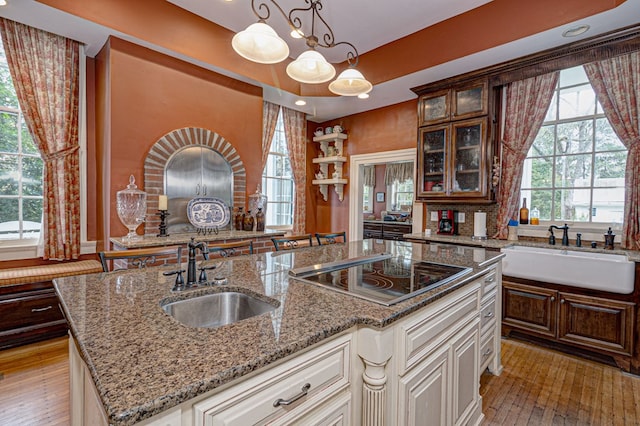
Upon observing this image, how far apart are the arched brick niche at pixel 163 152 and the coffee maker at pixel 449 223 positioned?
2742 millimetres

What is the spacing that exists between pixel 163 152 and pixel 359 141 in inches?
114

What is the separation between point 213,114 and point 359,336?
10.8ft

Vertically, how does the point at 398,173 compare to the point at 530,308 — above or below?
above

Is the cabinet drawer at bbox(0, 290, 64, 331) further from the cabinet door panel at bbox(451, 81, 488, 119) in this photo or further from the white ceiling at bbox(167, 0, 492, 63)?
the cabinet door panel at bbox(451, 81, 488, 119)

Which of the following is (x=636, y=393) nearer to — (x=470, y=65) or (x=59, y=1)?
(x=470, y=65)

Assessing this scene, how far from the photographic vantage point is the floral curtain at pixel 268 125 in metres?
4.62

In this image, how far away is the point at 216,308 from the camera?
4.24 feet

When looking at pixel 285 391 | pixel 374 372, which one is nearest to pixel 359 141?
pixel 374 372

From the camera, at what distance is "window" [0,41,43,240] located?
2.92 meters

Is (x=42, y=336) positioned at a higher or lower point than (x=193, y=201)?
lower

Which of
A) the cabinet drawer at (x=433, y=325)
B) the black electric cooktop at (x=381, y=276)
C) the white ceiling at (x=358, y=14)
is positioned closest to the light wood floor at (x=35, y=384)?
the black electric cooktop at (x=381, y=276)

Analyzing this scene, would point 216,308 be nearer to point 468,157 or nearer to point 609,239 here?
point 468,157

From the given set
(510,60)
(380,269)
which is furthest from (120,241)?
(510,60)

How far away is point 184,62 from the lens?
3.31 meters
